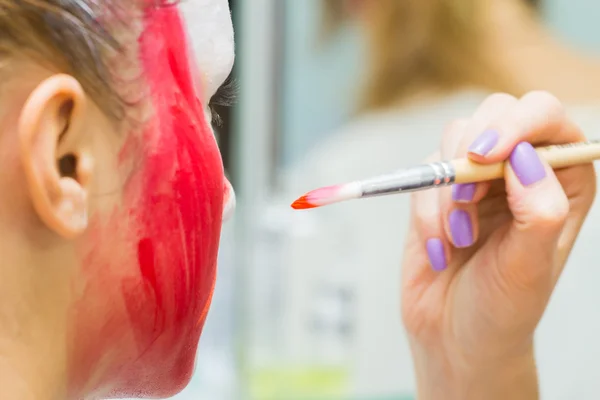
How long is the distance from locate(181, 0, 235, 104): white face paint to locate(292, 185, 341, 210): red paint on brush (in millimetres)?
80

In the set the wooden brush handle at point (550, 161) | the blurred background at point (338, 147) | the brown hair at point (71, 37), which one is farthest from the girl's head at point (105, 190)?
the blurred background at point (338, 147)

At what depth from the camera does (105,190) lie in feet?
1.02

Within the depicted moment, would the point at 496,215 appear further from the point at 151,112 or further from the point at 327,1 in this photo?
the point at 327,1

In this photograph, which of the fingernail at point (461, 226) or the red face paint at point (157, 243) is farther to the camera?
the fingernail at point (461, 226)

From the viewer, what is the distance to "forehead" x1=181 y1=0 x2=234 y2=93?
35 cm

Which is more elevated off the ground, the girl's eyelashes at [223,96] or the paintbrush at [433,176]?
the girl's eyelashes at [223,96]

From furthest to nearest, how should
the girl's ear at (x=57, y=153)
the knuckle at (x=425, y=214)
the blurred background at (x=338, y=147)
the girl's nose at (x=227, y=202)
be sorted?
the blurred background at (x=338, y=147) < the knuckle at (x=425, y=214) < the girl's nose at (x=227, y=202) < the girl's ear at (x=57, y=153)

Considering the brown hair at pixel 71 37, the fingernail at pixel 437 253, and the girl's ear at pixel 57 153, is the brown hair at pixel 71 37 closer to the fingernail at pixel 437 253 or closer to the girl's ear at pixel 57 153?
the girl's ear at pixel 57 153

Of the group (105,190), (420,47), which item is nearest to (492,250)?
(105,190)

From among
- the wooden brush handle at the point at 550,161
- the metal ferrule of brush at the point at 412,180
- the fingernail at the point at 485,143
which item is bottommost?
the metal ferrule of brush at the point at 412,180

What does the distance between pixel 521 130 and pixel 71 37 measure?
0.29m

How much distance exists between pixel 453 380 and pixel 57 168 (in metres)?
0.36

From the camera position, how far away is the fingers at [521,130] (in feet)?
1.40

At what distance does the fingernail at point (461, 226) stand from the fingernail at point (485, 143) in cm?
6
